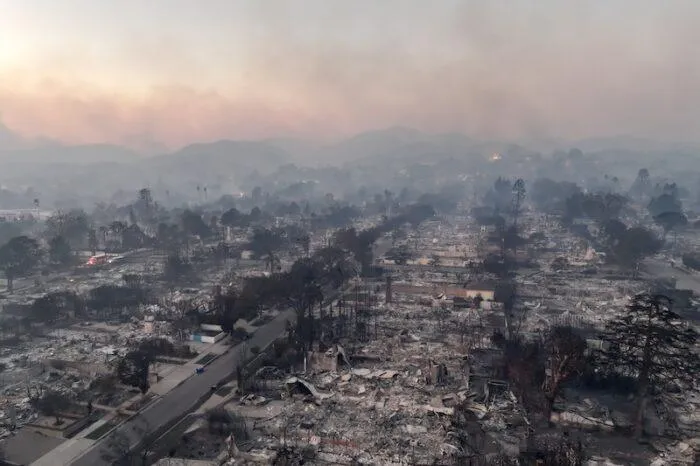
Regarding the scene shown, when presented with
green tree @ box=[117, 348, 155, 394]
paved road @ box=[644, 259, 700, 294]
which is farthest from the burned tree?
paved road @ box=[644, 259, 700, 294]

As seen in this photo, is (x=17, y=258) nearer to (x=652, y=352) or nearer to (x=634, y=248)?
(x=652, y=352)

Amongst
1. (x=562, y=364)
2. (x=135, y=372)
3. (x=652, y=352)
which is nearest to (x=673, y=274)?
(x=652, y=352)

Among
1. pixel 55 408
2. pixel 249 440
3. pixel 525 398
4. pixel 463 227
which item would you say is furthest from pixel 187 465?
pixel 463 227

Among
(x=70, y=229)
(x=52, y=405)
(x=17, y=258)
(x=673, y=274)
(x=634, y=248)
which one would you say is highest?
(x=70, y=229)

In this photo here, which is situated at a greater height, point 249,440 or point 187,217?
point 187,217

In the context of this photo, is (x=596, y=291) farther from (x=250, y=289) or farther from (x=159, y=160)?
(x=159, y=160)

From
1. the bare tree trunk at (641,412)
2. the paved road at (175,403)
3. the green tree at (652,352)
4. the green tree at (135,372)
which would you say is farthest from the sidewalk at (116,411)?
the bare tree trunk at (641,412)

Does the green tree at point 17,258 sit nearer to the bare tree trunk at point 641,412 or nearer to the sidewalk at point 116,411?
the sidewalk at point 116,411
